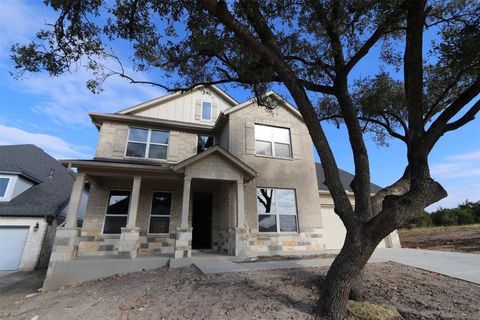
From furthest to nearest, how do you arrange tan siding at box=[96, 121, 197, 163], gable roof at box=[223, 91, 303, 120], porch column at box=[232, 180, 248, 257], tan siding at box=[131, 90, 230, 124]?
tan siding at box=[131, 90, 230, 124] → tan siding at box=[96, 121, 197, 163] → gable roof at box=[223, 91, 303, 120] → porch column at box=[232, 180, 248, 257]

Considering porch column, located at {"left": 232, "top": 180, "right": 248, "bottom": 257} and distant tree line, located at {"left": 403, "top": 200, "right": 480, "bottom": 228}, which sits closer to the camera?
porch column, located at {"left": 232, "top": 180, "right": 248, "bottom": 257}

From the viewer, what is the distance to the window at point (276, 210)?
1062 centimetres

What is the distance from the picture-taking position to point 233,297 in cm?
478

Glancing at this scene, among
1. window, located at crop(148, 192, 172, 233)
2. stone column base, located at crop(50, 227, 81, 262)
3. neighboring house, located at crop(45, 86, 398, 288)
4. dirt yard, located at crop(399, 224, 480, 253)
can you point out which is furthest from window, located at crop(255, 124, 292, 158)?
dirt yard, located at crop(399, 224, 480, 253)

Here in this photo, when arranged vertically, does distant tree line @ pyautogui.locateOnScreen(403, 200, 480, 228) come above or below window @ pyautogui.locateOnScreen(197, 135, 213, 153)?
below

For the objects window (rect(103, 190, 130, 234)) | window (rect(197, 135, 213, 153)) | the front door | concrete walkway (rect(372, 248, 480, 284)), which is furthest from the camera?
window (rect(197, 135, 213, 153))

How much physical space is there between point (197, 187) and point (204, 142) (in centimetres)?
255

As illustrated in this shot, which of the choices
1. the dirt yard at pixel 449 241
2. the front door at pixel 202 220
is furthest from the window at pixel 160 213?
the dirt yard at pixel 449 241

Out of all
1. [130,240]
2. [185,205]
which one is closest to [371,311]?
[185,205]

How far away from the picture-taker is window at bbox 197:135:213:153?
12.2 metres

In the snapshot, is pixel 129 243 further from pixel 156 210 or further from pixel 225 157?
pixel 225 157

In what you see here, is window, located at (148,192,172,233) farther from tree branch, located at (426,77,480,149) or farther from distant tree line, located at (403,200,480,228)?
distant tree line, located at (403,200,480,228)

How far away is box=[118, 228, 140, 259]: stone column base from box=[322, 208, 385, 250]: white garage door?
8630 mm

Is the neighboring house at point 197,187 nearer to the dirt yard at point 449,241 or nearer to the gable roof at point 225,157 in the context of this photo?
the gable roof at point 225,157
